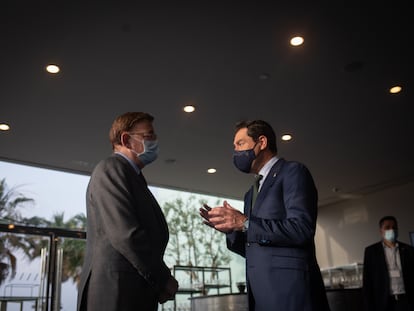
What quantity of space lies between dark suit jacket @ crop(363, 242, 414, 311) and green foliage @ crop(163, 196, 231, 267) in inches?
195

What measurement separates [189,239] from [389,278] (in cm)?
525

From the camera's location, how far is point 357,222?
10.6 meters

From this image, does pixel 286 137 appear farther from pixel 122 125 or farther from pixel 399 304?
pixel 122 125

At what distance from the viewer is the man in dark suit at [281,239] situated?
1.93m

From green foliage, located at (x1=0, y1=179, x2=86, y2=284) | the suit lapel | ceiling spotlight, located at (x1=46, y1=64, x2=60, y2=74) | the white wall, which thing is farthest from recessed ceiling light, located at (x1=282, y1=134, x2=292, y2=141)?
the suit lapel

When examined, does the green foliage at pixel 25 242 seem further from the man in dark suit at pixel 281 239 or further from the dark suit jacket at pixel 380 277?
the man in dark suit at pixel 281 239

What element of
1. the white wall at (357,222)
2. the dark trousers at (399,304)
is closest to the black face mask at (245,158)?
the dark trousers at (399,304)

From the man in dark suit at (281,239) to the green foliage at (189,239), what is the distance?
283 inches

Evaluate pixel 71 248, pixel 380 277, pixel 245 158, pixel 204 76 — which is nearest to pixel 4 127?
pixel 71 248

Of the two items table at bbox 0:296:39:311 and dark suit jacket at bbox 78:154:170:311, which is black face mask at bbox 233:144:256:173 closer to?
dark suit jacket at bbox 78:154:170:311

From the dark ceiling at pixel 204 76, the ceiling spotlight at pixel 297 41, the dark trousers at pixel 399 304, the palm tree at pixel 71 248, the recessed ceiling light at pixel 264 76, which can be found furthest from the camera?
the palm tree at pixel 71 248

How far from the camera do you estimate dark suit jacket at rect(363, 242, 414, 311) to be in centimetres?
461

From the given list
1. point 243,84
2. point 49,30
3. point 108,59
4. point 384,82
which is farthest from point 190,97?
point 384,82

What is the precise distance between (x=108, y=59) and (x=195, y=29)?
1.04 m
